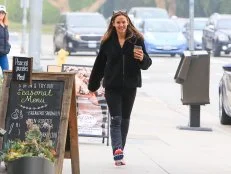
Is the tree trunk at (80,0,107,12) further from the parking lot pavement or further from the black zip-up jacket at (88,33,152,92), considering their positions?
the black zip-up jacket at (88,33,152,92)

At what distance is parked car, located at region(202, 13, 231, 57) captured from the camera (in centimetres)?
4062

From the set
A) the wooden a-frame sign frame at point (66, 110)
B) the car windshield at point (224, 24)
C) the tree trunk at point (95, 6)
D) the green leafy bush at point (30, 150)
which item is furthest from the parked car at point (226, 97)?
the tree trunk at point (95, 6)

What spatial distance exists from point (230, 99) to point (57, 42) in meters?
25.8

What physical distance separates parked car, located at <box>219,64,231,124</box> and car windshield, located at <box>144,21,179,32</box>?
2414 centimetres

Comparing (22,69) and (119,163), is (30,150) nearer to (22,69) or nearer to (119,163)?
(22,69)

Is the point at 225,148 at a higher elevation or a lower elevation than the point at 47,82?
lower

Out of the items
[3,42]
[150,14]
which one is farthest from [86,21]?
[3,42]

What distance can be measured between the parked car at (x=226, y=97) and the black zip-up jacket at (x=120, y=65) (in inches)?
228

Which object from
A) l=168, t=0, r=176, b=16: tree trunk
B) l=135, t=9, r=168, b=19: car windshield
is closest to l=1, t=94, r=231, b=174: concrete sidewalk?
l=135, t=9, r=168, b=19: car windshield

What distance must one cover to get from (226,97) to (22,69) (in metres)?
7.78

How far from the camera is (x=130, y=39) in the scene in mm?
10594

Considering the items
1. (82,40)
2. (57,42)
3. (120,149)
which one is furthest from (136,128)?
(57,42)

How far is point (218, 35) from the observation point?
134ft

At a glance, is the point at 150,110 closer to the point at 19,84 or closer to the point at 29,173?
the point at 19,84
